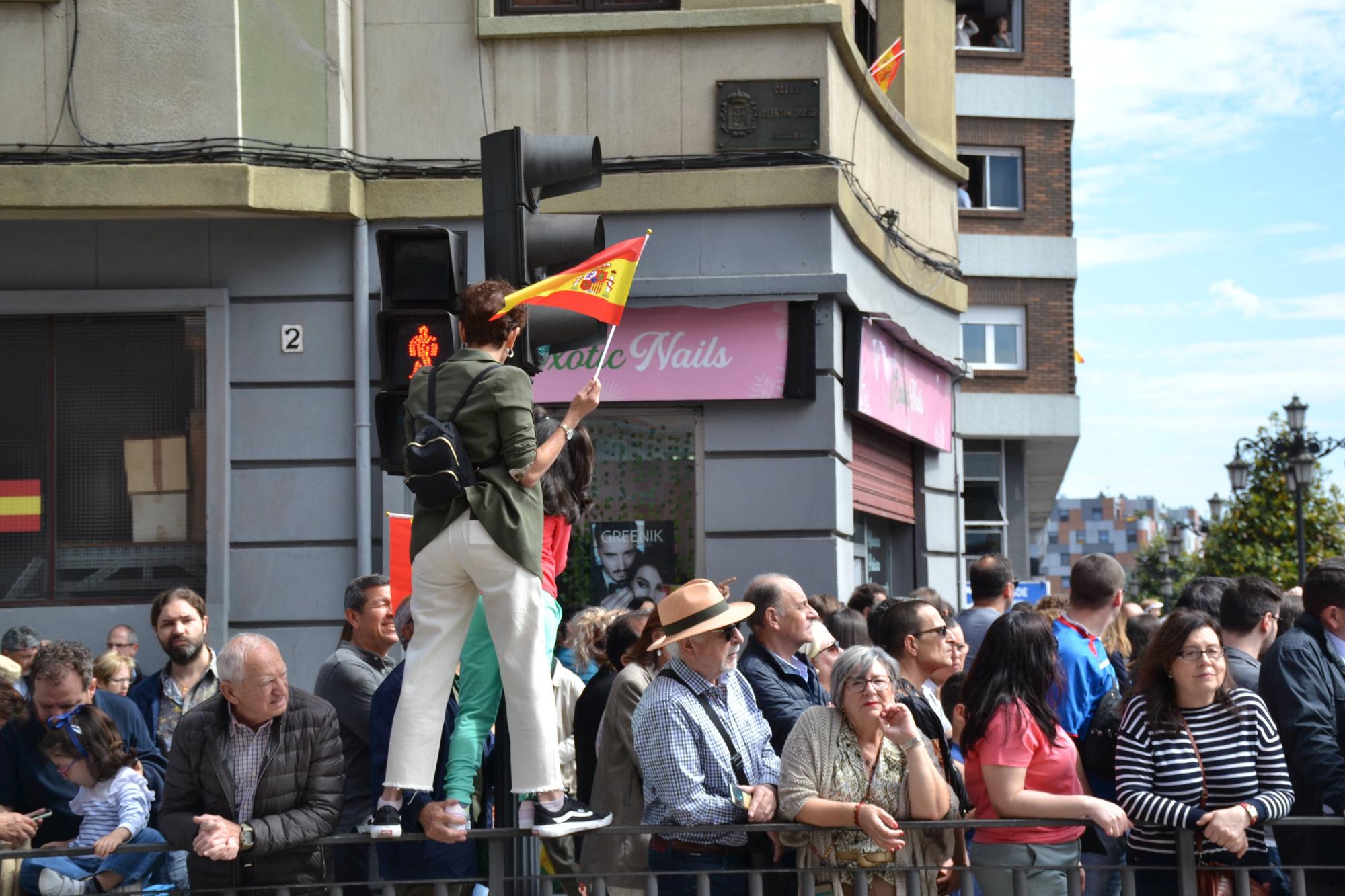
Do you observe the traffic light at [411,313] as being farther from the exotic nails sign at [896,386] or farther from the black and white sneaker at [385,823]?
the exotic nails sign at [896,386]

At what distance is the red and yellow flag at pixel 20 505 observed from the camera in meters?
11.8

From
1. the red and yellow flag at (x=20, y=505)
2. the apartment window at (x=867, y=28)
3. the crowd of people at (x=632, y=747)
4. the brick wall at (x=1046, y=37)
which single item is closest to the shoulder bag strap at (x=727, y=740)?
the crowd of people at (x=632, y=747)

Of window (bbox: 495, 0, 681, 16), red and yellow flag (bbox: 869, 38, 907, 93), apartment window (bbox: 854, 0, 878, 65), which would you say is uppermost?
apartment window (bbox: 854, 0, 878, 65)

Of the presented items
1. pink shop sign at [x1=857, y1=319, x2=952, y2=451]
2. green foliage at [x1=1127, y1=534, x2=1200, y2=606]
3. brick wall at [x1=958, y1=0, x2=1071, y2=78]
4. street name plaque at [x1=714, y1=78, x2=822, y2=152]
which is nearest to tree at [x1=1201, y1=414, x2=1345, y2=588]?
brick wall at [x1=958, y1=0, x2=1071, y2=78]

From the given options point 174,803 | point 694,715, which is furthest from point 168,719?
point 694,715

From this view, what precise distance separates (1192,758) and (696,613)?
1963mm

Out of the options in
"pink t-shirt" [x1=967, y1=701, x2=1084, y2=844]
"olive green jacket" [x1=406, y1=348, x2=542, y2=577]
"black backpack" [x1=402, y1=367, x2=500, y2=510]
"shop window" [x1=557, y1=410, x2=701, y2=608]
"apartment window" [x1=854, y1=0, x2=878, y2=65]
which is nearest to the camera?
"black backpack" [x1=402, y1=367, x2=500, y2=510]

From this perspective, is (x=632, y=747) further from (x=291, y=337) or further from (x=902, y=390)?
(x=902, y=390)

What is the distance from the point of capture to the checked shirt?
18.6 feet

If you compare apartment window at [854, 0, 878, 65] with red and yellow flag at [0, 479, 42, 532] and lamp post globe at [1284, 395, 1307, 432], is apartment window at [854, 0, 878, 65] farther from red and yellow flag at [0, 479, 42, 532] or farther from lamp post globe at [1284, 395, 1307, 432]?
lamp post globe at [1284, 395, 1307, 432]

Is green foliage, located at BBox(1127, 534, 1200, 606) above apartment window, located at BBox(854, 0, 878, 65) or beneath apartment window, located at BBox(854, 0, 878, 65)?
beneath

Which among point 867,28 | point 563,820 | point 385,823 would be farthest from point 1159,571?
point 385,823

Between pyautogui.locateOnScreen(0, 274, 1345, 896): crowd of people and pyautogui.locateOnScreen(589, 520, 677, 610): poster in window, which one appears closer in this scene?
pyautogui.locateOnScreen(0, 274, 1345, 896): crowd of people

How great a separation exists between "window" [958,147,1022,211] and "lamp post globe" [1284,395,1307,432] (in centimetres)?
893
